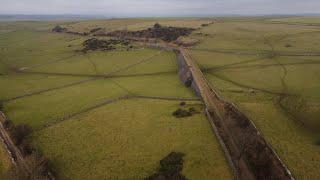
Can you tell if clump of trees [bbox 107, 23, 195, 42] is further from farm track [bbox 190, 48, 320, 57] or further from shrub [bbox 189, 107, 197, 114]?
shrub [bbox 189, 107, 197, 114]

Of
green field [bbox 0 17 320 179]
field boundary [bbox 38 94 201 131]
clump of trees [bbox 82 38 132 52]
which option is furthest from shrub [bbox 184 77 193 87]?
clump of trees [bbox 82 38 132 52]

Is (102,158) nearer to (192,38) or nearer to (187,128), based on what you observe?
(187,128)

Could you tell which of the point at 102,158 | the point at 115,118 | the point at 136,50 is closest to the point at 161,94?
the point at 115,118

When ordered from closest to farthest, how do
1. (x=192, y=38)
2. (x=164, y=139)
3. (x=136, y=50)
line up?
(x=164, y=139), (x=136, y=50), (x=192, y=38)

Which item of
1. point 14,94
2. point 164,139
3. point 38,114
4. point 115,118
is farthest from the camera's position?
point 14,94

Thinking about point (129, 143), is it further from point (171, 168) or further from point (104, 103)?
point (104, 103)
